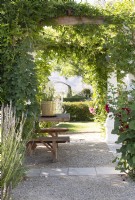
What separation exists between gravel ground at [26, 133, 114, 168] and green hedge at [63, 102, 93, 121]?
7441 millimetres

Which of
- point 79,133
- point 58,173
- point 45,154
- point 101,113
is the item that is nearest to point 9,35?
point 58,173

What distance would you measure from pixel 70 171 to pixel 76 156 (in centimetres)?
130

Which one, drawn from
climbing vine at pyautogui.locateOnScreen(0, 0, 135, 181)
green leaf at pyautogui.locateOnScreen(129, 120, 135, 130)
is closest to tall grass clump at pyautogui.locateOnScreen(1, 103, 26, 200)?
climbing vine at pyautogui.locateOnScreen(0, 0, 135, 181)

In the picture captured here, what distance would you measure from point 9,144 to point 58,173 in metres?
1.82

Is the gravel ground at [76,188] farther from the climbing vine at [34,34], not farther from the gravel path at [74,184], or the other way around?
the climbing vine at [34,34]

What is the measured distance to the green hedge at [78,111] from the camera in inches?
621

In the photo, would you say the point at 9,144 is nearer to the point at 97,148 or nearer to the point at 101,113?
the point at 97,148

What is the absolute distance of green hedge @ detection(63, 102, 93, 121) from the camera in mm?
15766

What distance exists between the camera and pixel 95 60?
8.21 m

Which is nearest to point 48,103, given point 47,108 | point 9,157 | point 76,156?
point 47,108

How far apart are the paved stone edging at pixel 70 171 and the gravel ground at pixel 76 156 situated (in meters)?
0.27

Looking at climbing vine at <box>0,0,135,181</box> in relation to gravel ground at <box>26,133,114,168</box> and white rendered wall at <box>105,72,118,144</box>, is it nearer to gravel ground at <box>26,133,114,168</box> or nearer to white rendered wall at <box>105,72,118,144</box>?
gravel ground at <box>26,133,114,168</box>

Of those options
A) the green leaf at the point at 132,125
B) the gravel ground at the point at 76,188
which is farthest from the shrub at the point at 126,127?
the gravel ground at the point at 76,188

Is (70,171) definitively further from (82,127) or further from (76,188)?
(82,127)
